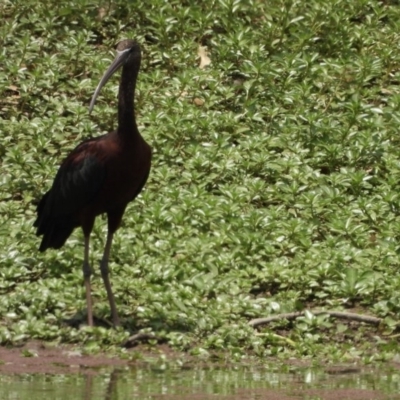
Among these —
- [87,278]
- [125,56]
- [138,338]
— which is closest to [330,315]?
[138,338]

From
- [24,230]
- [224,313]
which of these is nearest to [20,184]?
[24,230]

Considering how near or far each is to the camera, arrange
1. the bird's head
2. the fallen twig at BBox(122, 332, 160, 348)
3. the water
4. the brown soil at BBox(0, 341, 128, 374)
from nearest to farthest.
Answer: the water → the brown soil at BBox(0, 341, 128, 374) → the fallen twig at BBox(122, 332, 160, 348) → the bird's head

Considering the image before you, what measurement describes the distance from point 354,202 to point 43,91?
348 centimetres

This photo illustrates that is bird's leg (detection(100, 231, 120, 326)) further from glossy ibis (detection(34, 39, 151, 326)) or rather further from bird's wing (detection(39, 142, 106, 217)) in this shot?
bird's wing (detection(39, 142, 106, 217))

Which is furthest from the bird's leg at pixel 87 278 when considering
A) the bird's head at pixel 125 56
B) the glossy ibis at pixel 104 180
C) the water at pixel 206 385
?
the bird's head at pixel 125 56

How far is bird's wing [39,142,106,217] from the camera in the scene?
8.33 meters

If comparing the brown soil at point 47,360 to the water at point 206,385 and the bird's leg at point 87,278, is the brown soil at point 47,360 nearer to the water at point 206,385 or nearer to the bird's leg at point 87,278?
the water at point 206,385

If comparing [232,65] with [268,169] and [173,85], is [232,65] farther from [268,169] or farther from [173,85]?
[268,169]

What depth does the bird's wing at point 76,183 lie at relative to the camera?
8.33m

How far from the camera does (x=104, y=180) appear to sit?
831 cm

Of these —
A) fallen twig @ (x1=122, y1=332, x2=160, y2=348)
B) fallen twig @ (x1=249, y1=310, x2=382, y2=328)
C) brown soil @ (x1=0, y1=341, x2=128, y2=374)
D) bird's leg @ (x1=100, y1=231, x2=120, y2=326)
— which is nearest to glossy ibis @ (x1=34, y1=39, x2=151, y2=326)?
bird's leg @ (x1=100, y1=231, x2=120, y2=326)

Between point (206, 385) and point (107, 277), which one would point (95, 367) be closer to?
point (206, 385)

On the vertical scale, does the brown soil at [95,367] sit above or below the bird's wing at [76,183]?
below

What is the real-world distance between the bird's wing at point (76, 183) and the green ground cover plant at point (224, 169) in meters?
0.55
